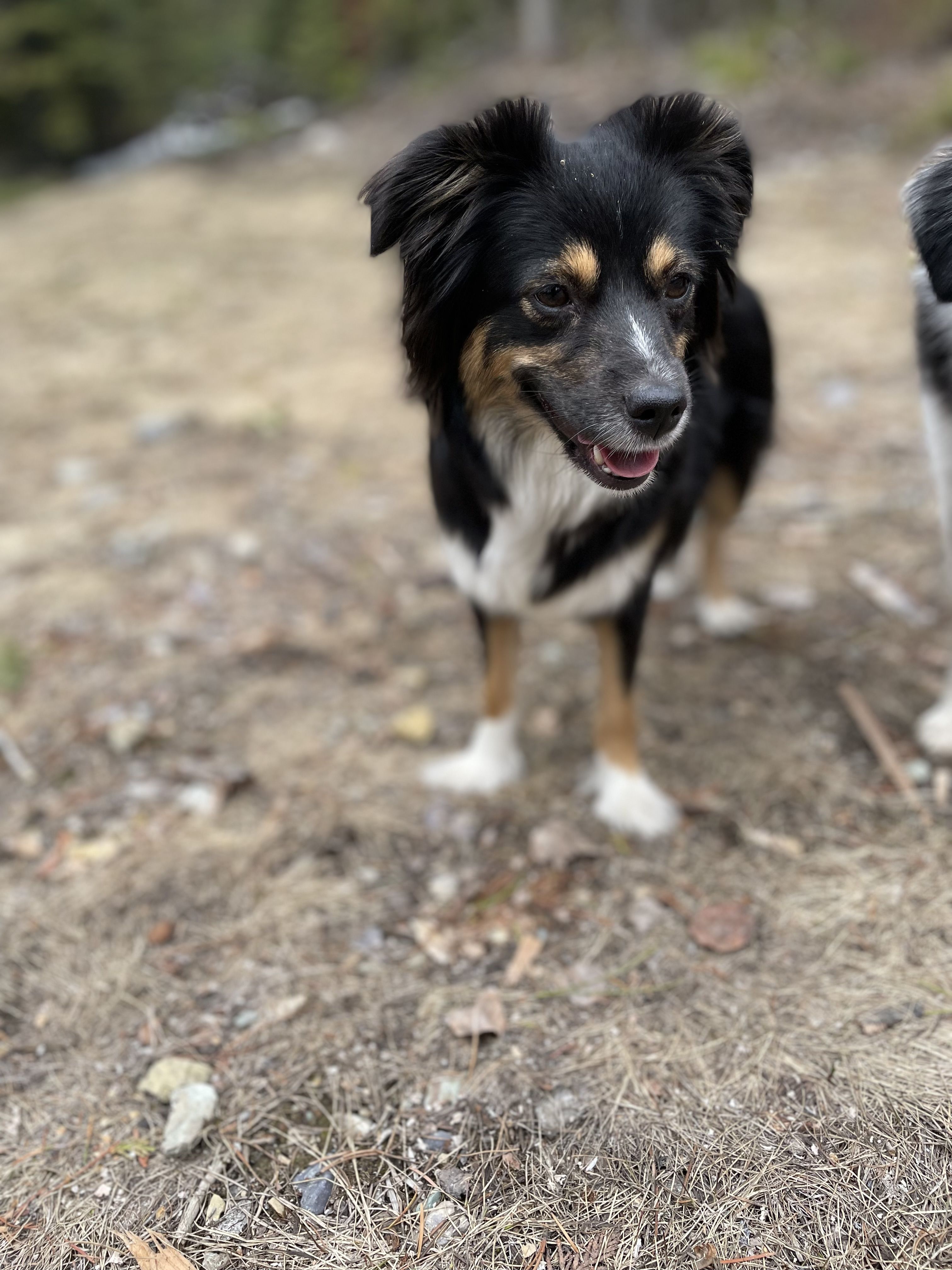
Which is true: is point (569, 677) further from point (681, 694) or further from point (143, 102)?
point (143, 102)

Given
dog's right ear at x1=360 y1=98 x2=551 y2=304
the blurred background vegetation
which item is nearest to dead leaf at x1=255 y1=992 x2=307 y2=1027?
dog's right ear at x1=360 y1=98 x2=551 y2=304

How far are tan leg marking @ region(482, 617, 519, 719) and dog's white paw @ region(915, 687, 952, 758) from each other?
1.28 m

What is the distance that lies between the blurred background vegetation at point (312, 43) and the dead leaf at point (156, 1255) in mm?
10370

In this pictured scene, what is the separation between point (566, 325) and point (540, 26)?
61.0 ft

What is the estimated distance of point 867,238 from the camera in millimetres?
7633

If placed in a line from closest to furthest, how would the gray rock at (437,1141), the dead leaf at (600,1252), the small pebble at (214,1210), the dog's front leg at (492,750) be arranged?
1. the dead leaf at (600,1252)
2. the small pebble at (214,1210)
3. the gray rock at (437,1141)
4. the dog's front leg at (492,750)

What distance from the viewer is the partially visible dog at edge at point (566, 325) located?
6.70 feet

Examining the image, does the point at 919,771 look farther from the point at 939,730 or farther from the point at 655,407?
the point at 655,407

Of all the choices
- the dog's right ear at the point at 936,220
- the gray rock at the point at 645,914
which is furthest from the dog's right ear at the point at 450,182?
the gray rock at the point at 645,914

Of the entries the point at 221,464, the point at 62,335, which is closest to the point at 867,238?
the point at 221,464

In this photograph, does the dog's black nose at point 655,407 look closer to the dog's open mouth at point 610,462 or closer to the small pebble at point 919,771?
the dog's open mouth at point 610,462

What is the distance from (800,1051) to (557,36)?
1934 cm

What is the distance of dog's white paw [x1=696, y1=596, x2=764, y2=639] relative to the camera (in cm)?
361

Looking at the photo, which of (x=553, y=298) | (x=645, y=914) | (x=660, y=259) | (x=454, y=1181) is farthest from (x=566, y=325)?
(x=454, y=1181)
